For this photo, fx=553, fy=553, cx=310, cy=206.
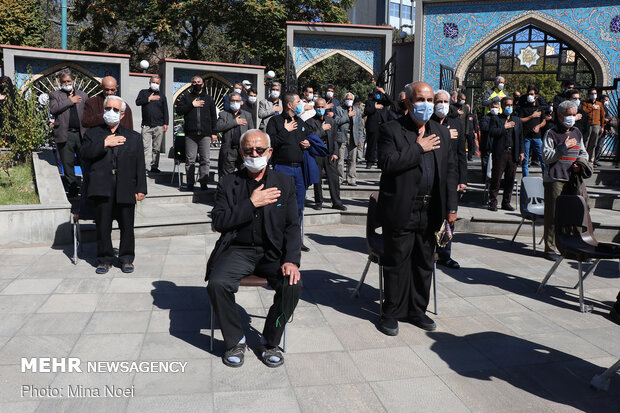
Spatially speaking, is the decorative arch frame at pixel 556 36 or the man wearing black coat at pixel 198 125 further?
the decorative arch frame at pixel 556 36

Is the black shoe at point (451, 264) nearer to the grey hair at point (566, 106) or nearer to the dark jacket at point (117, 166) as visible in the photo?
the grey hair at point (566, 106)

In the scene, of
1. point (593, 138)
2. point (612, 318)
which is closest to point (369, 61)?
point (593, 138)

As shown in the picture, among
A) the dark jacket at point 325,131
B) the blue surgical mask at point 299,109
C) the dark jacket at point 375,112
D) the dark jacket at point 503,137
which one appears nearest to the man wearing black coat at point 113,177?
the blue surgical mask at point 299,109

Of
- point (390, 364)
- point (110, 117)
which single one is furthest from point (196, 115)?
point (390, 364)

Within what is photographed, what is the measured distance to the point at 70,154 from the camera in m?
9.05

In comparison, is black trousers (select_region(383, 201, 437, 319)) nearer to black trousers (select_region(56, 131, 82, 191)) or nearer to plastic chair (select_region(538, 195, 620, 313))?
plastic chair (select_region(538, 195, 620, 313))

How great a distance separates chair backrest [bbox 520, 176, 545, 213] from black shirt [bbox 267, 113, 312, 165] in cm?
317

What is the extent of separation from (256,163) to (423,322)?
6.50 feet

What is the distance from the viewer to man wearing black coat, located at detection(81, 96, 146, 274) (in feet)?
19.7

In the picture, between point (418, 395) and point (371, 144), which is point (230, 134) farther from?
point (418, 395)

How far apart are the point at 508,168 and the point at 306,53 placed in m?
8.08

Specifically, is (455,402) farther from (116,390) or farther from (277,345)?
(116,390)

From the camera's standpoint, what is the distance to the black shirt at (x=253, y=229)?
412 cm

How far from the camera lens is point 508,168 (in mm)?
9703
